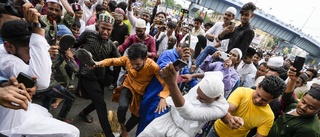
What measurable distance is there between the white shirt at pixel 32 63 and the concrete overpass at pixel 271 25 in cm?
2659

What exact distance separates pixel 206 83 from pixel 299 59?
4.00 feet

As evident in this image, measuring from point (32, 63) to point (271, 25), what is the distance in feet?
125

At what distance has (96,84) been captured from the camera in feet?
9.33

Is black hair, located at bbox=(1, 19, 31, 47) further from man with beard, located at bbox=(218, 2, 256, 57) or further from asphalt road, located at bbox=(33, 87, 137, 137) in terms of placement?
man with beard, located at bbox=(218, 2, 256, 57)

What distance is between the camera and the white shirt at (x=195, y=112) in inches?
62.6

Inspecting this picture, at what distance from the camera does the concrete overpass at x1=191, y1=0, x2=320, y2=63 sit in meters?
27.5

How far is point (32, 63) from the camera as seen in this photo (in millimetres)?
1423

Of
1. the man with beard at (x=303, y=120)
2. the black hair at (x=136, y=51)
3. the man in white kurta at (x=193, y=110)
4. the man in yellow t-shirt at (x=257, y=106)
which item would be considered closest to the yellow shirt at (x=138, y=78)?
the black hair at (x=136, y=51)

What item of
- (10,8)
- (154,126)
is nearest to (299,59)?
(154,126)

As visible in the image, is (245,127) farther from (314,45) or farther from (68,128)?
(314,45)

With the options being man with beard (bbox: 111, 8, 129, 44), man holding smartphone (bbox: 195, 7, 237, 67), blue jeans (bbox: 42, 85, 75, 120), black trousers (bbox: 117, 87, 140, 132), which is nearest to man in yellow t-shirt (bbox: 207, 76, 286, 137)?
black trousers (bbox: 117, 87, 140, 132)

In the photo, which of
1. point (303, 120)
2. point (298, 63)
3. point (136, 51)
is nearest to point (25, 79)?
point (136, 51)

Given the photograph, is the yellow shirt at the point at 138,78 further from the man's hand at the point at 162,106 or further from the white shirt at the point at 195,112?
the white shirt at the point at 195,112

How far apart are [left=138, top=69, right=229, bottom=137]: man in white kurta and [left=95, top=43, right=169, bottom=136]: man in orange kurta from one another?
507 millimetres
